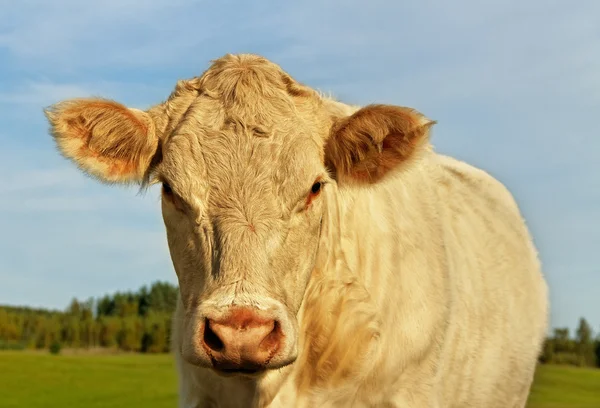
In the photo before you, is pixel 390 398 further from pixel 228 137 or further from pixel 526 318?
pixel 526 318

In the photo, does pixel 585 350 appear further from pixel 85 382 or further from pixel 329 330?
pixel 329 330

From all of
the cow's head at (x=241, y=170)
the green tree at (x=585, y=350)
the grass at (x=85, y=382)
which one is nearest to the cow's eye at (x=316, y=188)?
the cow's head at (x=241, y=170)

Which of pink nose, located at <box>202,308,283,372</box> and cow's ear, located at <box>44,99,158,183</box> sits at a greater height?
cow's ear, located at <box>44,99,158,183</box>

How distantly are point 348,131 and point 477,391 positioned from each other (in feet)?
9.34

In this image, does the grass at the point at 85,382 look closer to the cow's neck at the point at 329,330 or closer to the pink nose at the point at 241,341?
the cow's neck at the point at 329,330

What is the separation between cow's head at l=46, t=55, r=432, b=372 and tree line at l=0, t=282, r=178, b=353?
53.0 m

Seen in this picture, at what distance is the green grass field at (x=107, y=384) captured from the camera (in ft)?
102

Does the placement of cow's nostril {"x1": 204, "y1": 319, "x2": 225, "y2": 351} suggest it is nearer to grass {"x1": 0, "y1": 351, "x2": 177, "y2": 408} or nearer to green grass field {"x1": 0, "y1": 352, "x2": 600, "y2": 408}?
green grass field {"x1": 0, "y1": 352, "x2": 600, "y2": 408}

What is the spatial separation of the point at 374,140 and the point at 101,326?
→ 59.3 m

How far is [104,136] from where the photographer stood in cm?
548

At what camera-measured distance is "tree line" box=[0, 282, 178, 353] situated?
59.0 metres

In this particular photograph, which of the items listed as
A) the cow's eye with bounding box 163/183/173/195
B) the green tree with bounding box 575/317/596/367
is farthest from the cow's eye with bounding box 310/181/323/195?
the green tree with bounding box 575/317/596/367

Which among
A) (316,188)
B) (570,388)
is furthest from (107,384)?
(316,188)

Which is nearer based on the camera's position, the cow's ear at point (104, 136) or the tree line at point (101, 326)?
the cow's ear at point (104, 136)
